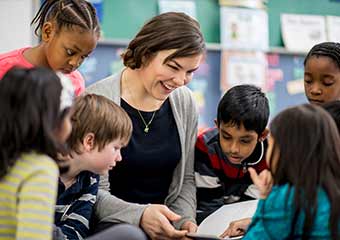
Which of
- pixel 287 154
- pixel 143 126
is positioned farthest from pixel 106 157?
pixel 287 154

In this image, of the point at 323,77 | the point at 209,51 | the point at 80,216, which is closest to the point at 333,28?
the point at 209,51

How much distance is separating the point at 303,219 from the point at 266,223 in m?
0.07

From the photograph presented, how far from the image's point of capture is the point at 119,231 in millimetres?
Result: 1008

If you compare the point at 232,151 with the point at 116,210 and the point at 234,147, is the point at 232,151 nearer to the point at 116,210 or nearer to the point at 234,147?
the point at 234,147

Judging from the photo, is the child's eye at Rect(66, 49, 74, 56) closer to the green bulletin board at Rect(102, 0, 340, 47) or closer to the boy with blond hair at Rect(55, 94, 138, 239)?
the boy with blond hair at Rect(55, 94, 138, 239)

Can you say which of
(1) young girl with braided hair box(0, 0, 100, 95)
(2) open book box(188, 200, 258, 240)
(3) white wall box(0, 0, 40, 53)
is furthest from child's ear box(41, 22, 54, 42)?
(3) white wall box(0, 0, 40, 53)

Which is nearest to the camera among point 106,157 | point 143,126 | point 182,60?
point 106,157

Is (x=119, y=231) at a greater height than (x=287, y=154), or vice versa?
(x=287, y=154)

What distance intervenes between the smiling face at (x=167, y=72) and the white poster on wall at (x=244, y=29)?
1.28 metres

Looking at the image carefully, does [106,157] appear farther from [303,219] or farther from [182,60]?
[303,219]

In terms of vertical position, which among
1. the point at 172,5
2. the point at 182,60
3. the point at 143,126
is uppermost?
the point at 172,5

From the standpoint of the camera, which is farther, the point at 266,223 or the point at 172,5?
the point at 172,5

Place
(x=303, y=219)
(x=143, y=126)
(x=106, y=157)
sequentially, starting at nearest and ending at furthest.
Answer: (x=303, y=219) < (x=106, y=157) < (x=143, y=126)

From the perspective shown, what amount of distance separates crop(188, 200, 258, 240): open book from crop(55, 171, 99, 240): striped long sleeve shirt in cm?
26
